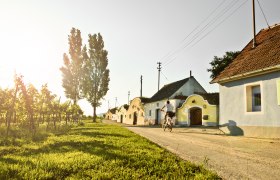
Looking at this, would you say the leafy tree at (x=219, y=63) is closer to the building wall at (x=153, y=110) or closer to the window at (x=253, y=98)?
the building wall at (x=153, y=110)

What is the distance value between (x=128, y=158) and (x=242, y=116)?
8.56m

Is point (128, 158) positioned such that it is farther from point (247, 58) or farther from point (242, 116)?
point (247, 58)

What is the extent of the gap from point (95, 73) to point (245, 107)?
2985 centimetres

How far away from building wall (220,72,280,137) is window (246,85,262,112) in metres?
0.20

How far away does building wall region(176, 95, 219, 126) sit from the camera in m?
22.4

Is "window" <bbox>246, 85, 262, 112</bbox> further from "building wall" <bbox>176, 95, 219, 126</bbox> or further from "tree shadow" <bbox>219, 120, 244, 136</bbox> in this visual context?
"building wall" <bbox>176, 95, 219, 126</bbox>

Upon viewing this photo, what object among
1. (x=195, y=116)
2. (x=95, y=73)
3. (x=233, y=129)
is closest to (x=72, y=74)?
(x=95, y=73)

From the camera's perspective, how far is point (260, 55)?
39.6ft

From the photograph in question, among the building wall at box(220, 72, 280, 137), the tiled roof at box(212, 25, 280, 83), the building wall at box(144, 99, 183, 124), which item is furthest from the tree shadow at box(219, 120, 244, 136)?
the building wall at box(144, 99, 183, 124)

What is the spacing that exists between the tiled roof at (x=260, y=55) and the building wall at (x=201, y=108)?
29.8 ft

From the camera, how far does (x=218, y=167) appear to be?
4.82 m

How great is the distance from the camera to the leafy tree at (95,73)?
37.6 meters

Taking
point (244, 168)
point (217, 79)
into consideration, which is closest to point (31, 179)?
point (244, 168)

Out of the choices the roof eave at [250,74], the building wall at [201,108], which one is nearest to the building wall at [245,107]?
the roof eave at [250,74]
